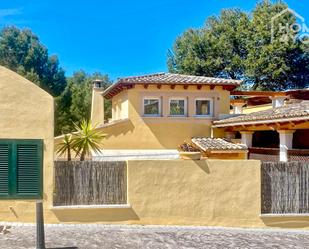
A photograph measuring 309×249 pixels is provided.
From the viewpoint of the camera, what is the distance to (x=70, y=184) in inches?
468

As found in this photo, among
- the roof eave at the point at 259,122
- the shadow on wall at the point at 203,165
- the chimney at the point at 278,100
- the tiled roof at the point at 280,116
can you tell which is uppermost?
the chimney at the point at 278,100

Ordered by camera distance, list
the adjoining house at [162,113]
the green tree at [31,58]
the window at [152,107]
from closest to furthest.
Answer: the adjoining house at [162,113] < the window at [152,107] < the green tree at [31,58]

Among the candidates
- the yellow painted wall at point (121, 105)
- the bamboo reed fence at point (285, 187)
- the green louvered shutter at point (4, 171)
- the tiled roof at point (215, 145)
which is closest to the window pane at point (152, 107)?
the yellow painted wall at point (121, 105)

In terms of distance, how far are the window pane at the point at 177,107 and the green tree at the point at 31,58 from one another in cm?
2402

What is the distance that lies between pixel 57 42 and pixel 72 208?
1610 inches

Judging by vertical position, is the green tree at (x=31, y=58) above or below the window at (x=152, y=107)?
above

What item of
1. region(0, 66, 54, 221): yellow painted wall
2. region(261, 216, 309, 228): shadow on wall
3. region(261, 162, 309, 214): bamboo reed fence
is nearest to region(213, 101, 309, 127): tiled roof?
region(261, 162, 309, 214): bamboo reed fence

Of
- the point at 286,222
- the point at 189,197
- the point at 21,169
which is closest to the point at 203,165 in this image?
the point at 189,197

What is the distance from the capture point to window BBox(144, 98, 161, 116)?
79.3ft

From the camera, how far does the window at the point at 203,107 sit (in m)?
24.7

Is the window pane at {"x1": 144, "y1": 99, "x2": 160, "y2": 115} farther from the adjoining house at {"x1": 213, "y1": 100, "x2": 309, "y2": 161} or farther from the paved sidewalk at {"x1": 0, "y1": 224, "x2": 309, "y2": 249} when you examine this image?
the paved sidewalk at {"x1": 0, "y1": 224, "x2": 309, "y2": 249}

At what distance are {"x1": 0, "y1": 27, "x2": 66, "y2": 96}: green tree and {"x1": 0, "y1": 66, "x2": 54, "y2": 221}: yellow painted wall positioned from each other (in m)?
34.0

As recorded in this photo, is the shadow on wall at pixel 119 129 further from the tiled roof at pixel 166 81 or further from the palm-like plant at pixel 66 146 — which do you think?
the palm-like plant at pixel 66 146

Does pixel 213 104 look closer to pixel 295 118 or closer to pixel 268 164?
pixel 295 118
